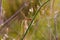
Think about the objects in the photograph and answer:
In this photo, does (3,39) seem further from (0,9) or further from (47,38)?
(0,9)

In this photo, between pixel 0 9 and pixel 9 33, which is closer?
pixel 9 33

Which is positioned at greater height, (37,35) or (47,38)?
(47,38)

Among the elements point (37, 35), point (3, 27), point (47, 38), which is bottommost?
point (37, 35)

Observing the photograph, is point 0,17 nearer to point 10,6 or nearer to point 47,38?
point 10,6

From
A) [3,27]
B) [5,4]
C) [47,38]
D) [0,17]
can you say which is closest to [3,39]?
[3,27]

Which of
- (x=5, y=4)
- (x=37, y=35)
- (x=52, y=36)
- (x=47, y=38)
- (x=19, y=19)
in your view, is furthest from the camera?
(x=5, y=4)

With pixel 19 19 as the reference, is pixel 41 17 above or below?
above

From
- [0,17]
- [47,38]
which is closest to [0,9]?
[0,17]

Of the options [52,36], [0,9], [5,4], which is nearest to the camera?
[52,36]

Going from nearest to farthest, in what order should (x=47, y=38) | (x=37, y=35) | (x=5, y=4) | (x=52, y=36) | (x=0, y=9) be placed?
(x=52, y=36), (x=47, y=38), (x=37, y=35), (x=0, y=9), (x=5, y=4)
